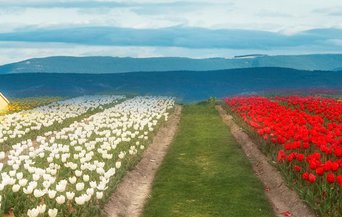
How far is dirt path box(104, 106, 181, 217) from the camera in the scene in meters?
15.8

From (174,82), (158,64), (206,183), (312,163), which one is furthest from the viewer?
(158,64)

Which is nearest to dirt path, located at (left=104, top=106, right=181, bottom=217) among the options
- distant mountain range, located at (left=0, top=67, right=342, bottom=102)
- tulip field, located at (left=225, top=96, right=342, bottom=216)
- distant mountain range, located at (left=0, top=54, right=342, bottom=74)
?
tulip field, located at (left=225, top=96, right=342, bottom=216)

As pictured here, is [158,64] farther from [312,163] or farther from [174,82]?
[312,163]

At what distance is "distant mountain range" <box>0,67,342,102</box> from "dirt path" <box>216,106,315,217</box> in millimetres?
69669

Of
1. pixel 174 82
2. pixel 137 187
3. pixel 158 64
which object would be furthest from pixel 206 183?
pixel 158 64

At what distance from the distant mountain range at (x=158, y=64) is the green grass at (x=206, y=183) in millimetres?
116674

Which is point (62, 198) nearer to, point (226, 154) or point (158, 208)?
point (158, 208)

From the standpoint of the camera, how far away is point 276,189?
60.0ft

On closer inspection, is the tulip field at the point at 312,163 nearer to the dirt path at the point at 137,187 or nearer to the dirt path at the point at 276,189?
the dirt path at the point at 276,189

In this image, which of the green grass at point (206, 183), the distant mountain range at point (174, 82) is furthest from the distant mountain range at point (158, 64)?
the green grass at point (206, 183)

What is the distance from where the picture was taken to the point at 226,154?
82.8 ft

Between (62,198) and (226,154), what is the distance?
46.8 feet

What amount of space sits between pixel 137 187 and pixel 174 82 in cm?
9240

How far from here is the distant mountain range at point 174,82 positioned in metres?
99.3
